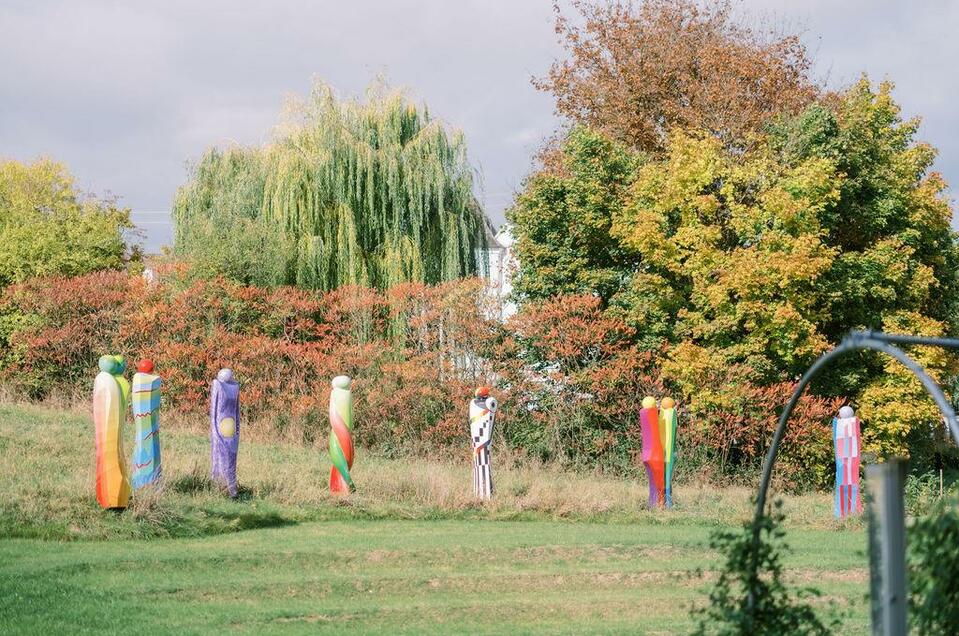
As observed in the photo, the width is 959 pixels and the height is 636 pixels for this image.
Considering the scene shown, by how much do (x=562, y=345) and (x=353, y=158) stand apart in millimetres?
6956

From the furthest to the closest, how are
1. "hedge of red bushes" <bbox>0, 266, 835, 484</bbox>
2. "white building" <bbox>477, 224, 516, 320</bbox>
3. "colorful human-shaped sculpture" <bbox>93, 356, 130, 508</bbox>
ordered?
"white building" <bbox>477, 224, 516, 320</bbox> < "hedge of red bushes" <bbox>0, 266, 835, 484</bbox> < "colorful human-shaped sculpture" <bbox>93, 356, 130, 508</bbox>

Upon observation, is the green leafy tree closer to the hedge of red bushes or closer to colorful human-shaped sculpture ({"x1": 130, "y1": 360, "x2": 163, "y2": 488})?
the hedge of red bushes

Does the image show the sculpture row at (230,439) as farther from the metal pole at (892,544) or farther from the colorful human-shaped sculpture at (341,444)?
the metal pole at (892,544)

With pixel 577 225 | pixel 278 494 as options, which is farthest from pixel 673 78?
pixel 278 494

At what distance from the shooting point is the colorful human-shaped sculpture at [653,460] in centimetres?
1551

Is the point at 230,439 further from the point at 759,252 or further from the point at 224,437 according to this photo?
the point at 759,252

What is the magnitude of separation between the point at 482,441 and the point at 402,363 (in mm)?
5491

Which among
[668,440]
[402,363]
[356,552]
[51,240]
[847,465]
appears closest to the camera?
[356,552]

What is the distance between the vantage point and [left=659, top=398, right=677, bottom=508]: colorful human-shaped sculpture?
1572 cm

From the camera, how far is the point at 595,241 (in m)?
22.1

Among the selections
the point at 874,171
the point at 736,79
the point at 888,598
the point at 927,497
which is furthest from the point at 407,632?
the point at 736,79

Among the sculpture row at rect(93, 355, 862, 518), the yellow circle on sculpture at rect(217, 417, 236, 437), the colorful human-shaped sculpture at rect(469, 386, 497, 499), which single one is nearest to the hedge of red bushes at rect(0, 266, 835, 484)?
the sculpture row at rect(93, 355, 862, 518)

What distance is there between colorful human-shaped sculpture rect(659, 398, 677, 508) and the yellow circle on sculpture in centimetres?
599

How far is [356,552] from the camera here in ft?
36.8
